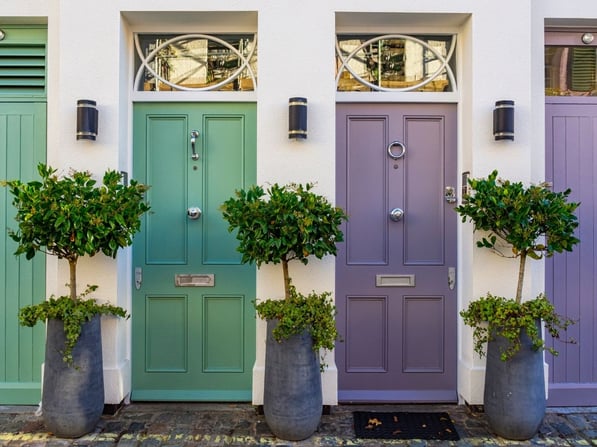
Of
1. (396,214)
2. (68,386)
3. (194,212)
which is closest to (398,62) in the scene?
(396,214)

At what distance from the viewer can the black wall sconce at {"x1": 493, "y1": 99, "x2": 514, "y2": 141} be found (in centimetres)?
341

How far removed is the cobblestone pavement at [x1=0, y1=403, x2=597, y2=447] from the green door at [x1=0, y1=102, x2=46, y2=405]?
0.19 metres

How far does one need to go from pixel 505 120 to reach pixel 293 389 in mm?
2338

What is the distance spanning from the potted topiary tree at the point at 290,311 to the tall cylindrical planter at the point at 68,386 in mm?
1141

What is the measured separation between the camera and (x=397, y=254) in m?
3.74

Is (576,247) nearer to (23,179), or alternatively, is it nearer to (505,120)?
(505,120)

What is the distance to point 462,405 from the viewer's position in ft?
12.1

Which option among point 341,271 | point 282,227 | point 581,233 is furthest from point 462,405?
point 282,227

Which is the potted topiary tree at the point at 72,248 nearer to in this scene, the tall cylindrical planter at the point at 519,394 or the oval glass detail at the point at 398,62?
the oval glass detail at the point at 398,62

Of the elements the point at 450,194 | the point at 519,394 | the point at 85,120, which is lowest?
the point at 519,394

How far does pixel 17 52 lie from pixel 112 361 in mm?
2441

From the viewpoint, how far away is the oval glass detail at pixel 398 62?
149 inches

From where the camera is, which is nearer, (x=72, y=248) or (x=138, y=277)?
(x=72, y=248)

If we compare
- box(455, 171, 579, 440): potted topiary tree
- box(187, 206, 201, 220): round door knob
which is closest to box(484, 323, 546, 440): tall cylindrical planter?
box(455, 171, 579, 440): potted topiary tree
